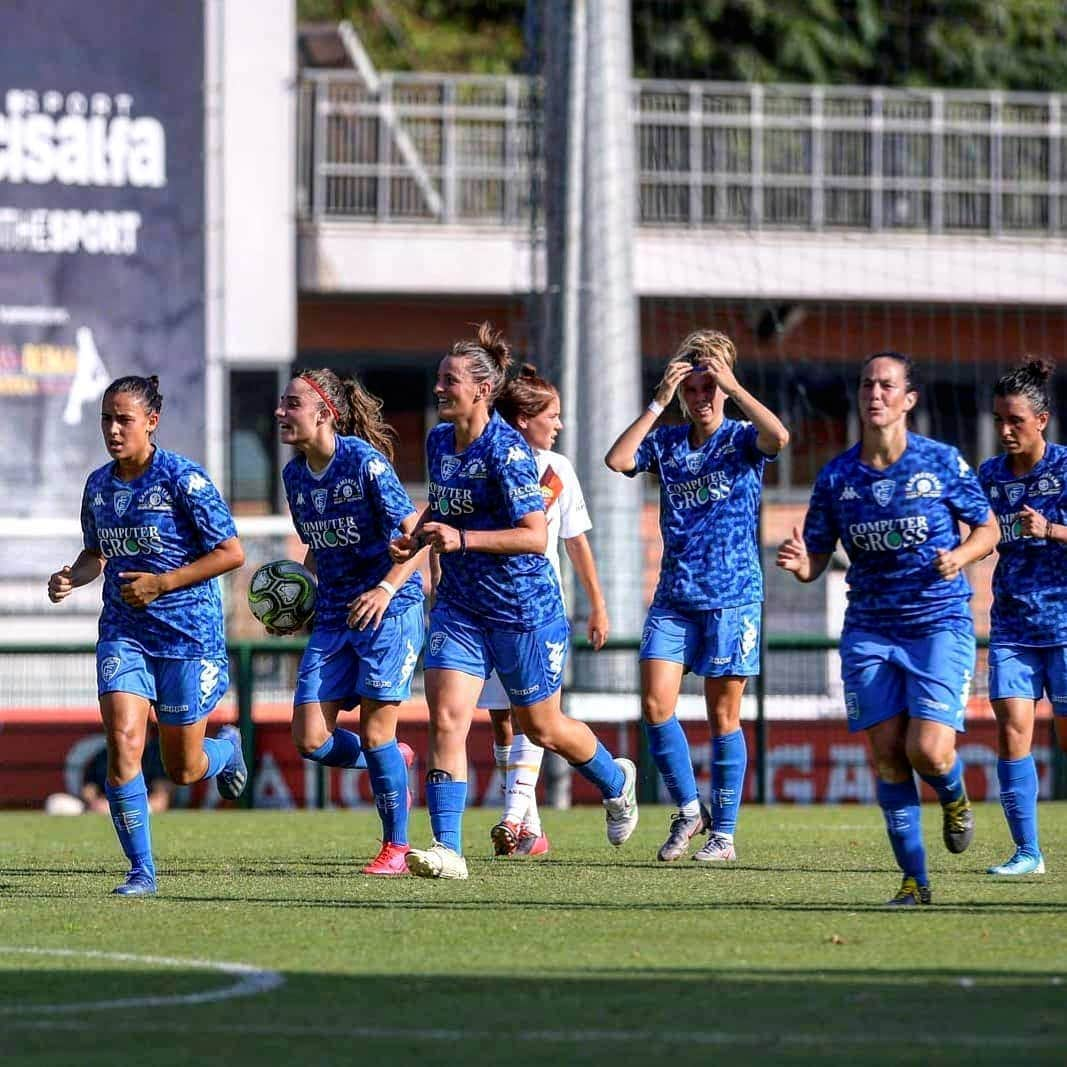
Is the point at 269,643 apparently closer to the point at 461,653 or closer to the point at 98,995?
the point at 461,653

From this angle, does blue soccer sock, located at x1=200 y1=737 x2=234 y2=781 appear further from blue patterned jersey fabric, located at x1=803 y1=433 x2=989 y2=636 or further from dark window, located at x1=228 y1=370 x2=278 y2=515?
dark window, located at x1=228 y1=370 x2=278 y2=515

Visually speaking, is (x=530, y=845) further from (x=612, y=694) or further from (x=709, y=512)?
(x=612, y=694)

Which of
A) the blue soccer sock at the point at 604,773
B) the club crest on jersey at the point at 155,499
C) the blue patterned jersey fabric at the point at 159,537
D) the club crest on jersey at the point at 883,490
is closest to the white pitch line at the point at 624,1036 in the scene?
the club crest on jersey at the point at 883,490

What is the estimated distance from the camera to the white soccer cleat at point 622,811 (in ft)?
33.4

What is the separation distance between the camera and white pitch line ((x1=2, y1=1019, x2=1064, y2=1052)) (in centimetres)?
539

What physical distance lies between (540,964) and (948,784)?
205 centimetres

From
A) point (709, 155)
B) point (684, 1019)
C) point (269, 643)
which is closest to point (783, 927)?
point (684, 1019)

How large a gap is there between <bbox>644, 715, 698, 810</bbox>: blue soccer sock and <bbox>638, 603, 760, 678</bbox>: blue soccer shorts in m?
0.31

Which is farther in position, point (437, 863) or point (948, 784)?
point (437, 863)

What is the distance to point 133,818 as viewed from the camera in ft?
28.7

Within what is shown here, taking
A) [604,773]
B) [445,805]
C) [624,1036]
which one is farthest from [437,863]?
[624,1036]

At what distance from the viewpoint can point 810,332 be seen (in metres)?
27.1

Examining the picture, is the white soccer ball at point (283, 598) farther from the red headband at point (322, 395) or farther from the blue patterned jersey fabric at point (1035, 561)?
the blue patterned jersey fabric at point (1035, 561)

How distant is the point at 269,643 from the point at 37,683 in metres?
1.75
